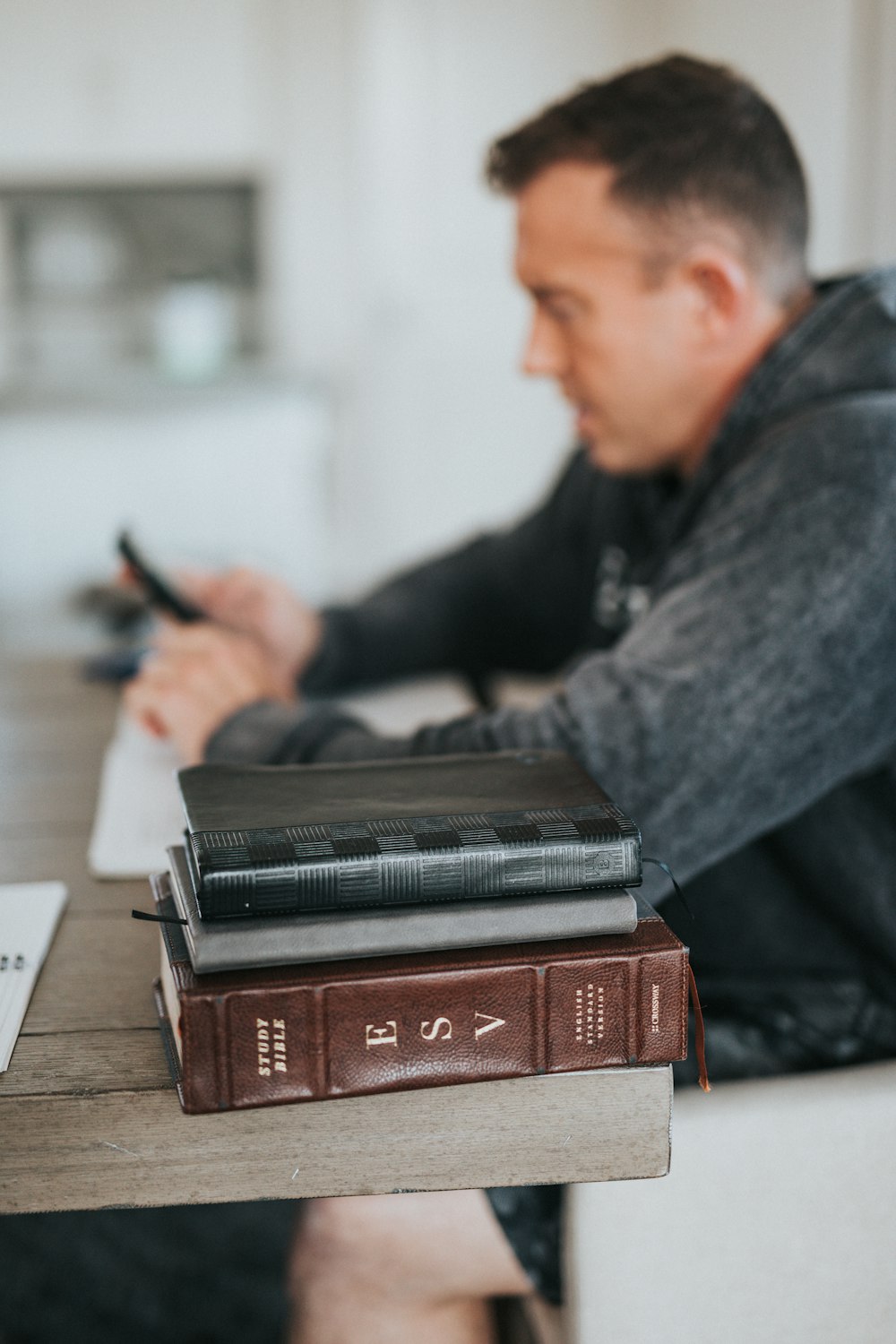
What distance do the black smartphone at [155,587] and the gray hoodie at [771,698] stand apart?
0.29m

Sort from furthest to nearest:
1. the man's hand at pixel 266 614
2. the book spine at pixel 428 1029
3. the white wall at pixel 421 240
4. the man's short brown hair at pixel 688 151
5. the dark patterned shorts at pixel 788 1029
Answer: the white wall at pixel 421 240 → the man's hand at pixel 266 614 → the man's short brown hair at pixel 688 151 → the dark patterned shorts at pixel 788 1029 → the book spine at pixel 428 1029

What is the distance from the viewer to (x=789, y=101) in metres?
2.65

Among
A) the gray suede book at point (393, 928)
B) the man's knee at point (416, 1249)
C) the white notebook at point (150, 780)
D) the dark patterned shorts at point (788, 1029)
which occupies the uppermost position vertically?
the gray suede book at point (393, 928)

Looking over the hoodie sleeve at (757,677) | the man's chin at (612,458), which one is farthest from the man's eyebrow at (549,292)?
the hoodie sleeve at (757,677)

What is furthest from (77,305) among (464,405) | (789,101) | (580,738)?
(580,738)

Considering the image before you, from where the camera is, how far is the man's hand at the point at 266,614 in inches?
53.9

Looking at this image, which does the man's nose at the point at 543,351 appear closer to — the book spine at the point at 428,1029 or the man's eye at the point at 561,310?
the man's eye at the point at 561,310

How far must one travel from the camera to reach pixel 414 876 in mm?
579

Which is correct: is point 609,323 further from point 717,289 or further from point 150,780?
point 150,780

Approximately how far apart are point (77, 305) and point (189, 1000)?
432 cm

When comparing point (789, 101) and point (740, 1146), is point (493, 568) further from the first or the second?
point (789, 101)

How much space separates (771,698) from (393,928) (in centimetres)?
35

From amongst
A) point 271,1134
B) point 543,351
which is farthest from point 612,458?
point 271,1134

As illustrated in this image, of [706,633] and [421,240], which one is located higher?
[421,240]
